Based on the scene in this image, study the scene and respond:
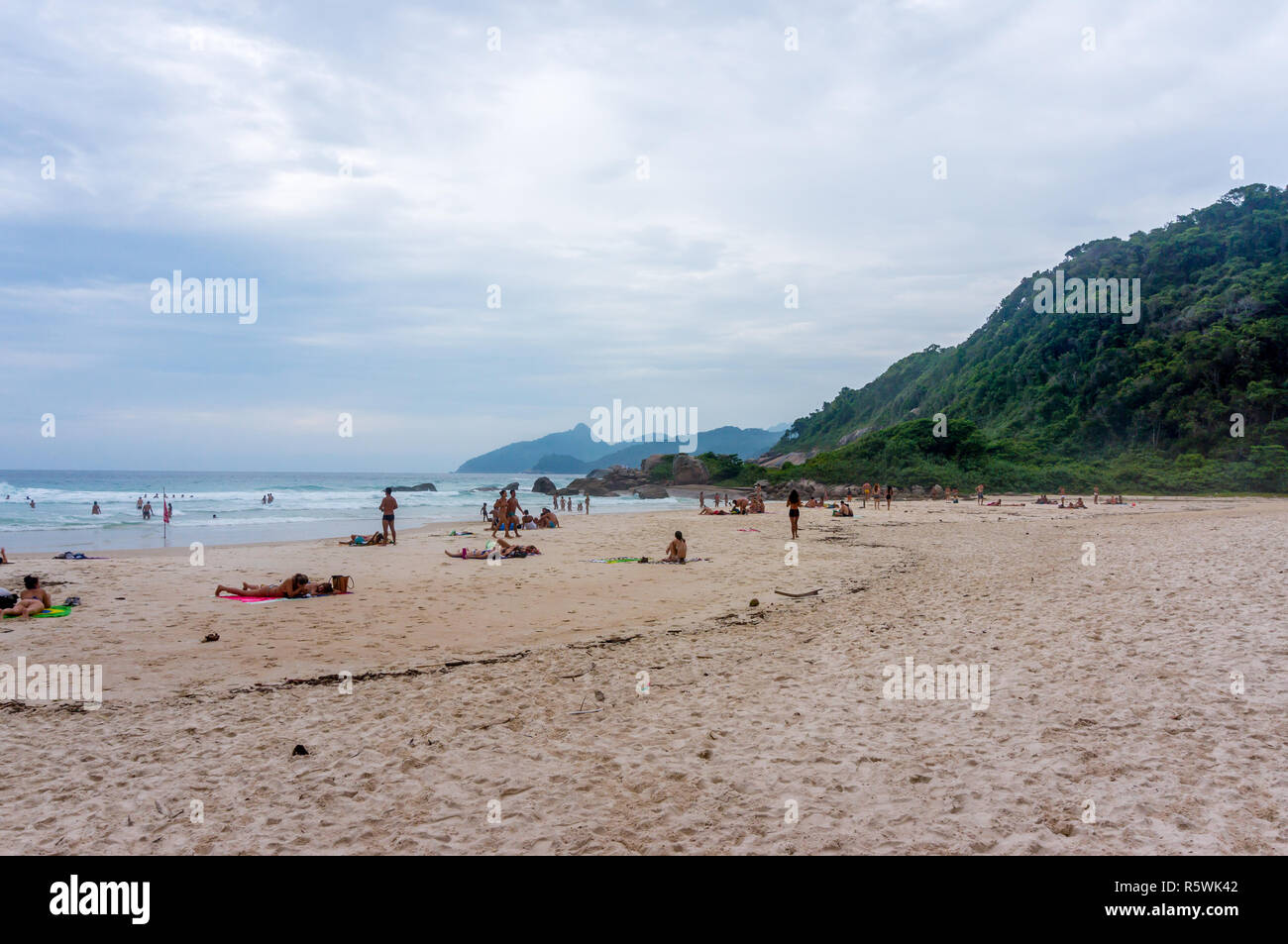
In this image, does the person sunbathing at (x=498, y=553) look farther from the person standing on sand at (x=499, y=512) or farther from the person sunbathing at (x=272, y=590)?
the person sunbathing at (x=272, y=590)

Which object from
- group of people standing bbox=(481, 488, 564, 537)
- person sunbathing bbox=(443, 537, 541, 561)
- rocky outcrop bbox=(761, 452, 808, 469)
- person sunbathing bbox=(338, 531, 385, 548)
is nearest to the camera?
person sunbathing bbox=(443, 537, 541, 561)

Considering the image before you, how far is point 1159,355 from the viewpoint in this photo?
57344 millimetres

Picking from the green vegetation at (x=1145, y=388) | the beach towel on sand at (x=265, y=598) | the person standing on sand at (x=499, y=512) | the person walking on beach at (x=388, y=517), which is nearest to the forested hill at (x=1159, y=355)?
the green vegetation at (x=1145, y=388)

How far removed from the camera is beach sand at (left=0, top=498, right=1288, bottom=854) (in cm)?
414

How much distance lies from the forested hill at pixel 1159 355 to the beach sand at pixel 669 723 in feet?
169

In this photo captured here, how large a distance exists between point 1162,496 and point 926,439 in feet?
60.6

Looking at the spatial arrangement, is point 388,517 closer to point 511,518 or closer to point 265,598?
point 511,518

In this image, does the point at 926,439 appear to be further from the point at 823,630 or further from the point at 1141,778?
the point at 1141,778

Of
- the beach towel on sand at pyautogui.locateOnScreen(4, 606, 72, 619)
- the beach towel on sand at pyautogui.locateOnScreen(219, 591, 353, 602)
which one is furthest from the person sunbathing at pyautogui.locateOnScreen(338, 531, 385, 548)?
the beach towel on sand at pyautogui.locateOnScreen(4, 606, 72, 619)

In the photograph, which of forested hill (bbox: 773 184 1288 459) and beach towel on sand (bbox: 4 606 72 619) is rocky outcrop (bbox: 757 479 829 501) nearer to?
forested hill (bbox: 773 184 1288 459)

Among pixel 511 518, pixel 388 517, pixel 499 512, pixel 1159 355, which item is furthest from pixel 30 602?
pixel 1159 355

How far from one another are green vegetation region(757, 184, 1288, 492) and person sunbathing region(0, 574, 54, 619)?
177ft

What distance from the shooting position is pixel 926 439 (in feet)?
195
